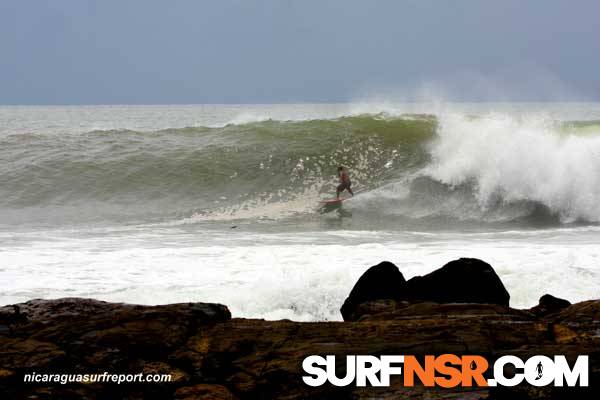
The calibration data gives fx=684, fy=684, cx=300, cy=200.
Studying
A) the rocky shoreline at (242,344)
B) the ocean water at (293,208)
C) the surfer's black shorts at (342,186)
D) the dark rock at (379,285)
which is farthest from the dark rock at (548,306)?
the surfer's black shorts at (342,186)

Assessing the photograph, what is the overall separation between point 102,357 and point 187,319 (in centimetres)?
58

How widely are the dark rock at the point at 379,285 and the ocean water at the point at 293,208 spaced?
58.6 inches

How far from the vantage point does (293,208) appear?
16719 mm

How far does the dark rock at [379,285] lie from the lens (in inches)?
219

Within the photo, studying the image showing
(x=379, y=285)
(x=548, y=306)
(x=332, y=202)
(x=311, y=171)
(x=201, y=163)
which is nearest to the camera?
(x=548, y=306)

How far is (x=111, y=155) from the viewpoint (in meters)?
22.6

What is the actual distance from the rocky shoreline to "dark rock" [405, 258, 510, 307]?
96 centimetres

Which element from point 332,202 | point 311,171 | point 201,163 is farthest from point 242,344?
point 201,163

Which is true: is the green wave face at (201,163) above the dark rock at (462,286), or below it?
above

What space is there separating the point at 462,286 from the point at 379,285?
66 cm

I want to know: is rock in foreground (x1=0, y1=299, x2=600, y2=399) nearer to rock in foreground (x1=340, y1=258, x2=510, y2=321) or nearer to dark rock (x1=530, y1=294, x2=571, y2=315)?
dark rock (x1=530, y1=294, x2=571, y2=315)

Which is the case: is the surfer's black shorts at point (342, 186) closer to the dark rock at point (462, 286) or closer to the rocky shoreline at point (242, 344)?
the dark rock at point (462, 286)

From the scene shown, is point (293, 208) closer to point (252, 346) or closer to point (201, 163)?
point (201, 163)

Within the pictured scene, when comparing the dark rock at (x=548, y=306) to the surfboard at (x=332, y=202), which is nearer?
the dark rock at (x=548, y=306)
